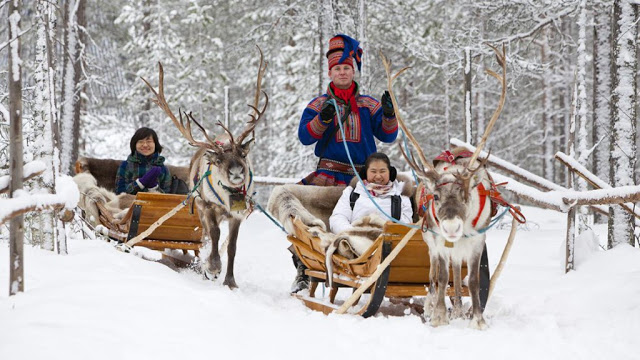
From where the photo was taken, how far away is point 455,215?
159 inches

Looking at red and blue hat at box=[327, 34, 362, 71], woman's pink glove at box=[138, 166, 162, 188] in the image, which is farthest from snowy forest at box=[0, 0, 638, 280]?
red and blue hat at box=[327, 34, 362, 71]

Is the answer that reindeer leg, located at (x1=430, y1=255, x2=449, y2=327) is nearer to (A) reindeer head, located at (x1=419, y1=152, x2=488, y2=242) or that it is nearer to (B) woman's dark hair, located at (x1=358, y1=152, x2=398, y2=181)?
(A) reindeer head, located at (x1=419, y1=152, x2=488, y2=242)

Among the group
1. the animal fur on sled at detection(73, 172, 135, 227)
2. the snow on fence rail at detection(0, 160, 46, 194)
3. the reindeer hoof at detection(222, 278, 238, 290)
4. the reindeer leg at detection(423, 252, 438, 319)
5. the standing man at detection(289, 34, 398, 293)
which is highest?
the standing man at detection(289, 34, 398, 293)

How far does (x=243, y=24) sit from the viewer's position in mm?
21406

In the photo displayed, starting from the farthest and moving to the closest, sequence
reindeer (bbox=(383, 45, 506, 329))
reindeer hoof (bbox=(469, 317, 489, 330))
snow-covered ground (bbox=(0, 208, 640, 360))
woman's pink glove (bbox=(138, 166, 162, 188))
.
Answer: woman's pink glove (bbox=(138, 166, 162, 188)) → reindeer hoof (bbox=(469, 317, 489, 330)) → reindeer (bbox=(383, 45, 506, 329)) → snow-covered ground (bbox=(0, 208, 640, 360))

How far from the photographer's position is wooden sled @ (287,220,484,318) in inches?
182

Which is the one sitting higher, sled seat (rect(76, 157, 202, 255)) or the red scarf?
the red scarf

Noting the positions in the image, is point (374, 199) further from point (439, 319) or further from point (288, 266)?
point (288, 266)

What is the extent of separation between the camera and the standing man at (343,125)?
6156 millimetres

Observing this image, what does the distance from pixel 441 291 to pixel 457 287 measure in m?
0.21

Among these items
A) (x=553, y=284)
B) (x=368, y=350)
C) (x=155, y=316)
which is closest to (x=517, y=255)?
(x=553, y=284)

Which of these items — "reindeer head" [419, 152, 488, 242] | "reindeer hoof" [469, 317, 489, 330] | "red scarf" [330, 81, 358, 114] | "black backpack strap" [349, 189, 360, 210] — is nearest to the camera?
"reindeer head" [419, 152, 488, 242]

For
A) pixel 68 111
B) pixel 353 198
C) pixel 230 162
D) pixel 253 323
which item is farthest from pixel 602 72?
pixel 68 111

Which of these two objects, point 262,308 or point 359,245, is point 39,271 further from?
point 359,245
